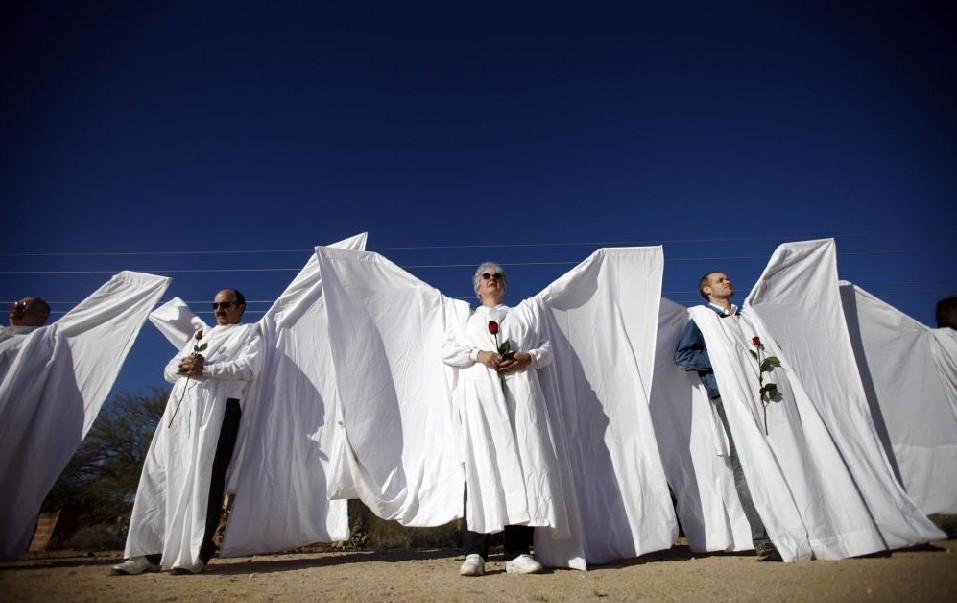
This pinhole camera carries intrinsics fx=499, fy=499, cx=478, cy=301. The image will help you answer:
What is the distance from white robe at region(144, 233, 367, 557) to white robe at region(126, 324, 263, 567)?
0.35 meters

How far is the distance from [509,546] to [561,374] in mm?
1426

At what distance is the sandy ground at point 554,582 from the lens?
252cm

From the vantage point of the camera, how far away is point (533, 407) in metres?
3.56

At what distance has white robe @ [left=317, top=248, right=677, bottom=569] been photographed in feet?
11.6

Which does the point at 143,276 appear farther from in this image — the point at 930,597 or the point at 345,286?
the point at 930,597

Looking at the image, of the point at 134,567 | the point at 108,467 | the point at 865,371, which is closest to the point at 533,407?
the point at 134,567

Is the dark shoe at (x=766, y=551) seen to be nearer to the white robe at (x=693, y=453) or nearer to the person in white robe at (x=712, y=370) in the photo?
the person in white robe at (x=712, y=370)

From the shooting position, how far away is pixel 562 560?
137 inches

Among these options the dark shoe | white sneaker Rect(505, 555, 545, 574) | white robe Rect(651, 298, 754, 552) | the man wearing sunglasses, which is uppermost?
the man wearing sunglasses

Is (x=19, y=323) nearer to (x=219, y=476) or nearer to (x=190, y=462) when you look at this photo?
(x=190, y=462)

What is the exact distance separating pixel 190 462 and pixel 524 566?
2636mm

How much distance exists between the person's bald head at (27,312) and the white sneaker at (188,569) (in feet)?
10.1

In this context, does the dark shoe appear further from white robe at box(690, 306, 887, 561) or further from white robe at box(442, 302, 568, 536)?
white robe at box(442, 302, 568, 536)

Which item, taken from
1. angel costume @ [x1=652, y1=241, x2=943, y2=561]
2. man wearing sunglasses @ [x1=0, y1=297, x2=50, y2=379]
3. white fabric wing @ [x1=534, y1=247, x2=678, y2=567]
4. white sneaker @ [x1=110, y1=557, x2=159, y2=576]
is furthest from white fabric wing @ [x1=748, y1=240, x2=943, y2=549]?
man wearing sunglasses @ [x1=0, y1=297, x2=50, y2=379]
